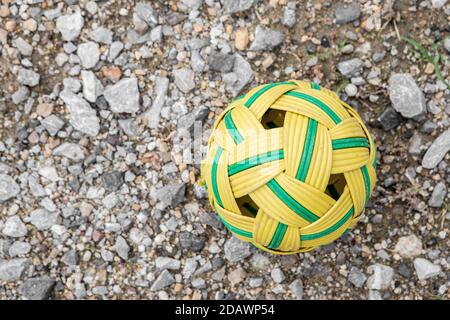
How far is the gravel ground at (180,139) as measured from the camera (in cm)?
200

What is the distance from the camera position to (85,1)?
2059 millimetres

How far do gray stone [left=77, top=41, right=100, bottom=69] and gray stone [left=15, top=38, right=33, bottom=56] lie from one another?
165 mm

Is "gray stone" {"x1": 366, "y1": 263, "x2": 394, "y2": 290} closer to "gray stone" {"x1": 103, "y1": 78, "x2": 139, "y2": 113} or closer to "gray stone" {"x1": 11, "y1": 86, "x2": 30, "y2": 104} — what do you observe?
"gray stone" {"x1": 103, "y1": 78, "x2": 139, "y2": 113}

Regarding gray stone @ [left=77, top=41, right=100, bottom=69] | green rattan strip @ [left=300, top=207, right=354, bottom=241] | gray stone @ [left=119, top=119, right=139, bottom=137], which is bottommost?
green rattan strip @ [left=300, top=207, right=354, bottom=241]

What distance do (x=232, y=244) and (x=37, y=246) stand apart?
0.66 meters

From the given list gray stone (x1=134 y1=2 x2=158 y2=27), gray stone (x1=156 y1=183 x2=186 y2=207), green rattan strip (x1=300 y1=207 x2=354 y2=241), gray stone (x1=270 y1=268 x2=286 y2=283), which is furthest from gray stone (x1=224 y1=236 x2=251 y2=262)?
gray stone (x1=134 y1=2 x2=158 y2=27)

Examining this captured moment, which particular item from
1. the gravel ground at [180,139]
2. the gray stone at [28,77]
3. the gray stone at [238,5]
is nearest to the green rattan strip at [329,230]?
the gravel ground at [180,139]

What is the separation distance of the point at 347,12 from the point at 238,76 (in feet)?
1.37

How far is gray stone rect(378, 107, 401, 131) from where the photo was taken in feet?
6.48

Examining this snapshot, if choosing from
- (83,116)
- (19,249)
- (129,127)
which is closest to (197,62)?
(129,127)

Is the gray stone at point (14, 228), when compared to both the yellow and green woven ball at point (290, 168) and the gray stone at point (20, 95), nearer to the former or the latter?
the gray stone at point (20, 95)

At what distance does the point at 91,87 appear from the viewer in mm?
2039

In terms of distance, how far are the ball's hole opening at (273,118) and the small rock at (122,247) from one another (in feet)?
2.24

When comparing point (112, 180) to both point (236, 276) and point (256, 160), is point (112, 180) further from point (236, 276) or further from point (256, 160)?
point (256, 160)
